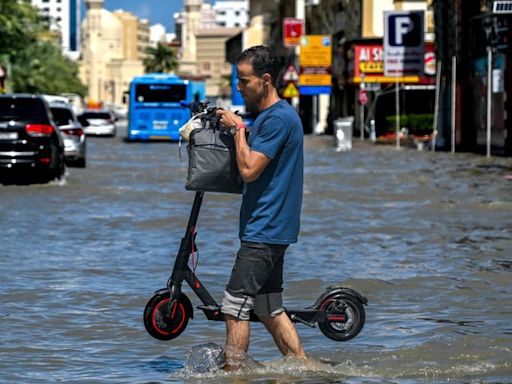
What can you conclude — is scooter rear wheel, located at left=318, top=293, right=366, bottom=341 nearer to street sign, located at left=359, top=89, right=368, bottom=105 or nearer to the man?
the man

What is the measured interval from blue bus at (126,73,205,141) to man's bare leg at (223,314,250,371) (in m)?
56.1

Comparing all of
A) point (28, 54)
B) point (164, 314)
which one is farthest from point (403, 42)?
point (28, 54)

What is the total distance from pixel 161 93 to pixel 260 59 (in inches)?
2259

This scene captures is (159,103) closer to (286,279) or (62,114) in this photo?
(62,114)

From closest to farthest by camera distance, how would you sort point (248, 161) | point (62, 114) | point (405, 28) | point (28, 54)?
point (248, 161), point (62, 114), point (405, 28), point (28, 54)

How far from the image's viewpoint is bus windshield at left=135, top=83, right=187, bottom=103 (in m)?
64.9

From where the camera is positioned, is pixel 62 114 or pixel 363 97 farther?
pixel 363 97

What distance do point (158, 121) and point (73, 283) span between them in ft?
170

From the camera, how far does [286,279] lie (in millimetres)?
13953

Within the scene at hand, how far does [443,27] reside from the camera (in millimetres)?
60250

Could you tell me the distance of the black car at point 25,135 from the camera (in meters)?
27.0

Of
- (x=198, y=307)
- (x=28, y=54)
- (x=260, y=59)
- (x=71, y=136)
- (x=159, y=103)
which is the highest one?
(x=28, y=54)

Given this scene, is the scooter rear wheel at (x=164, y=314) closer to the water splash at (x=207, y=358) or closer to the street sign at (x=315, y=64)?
the water splash at (x=207, y=358)

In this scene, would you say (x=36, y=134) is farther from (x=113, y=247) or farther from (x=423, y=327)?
(x=423, y=327)
